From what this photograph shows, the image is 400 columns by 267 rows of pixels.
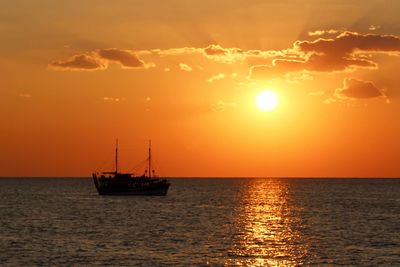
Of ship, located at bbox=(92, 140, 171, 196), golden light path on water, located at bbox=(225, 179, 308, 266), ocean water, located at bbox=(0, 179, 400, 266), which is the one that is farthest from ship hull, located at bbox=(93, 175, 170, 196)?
golden light path on water, located at bbox=(225, 179, 308, 266)

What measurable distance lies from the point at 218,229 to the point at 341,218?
33.1m

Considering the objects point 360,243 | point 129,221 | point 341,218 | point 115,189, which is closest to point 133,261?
point 360,243

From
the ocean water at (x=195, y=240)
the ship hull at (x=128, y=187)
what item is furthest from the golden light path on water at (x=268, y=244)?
the ship hull at (x=128, y=187)

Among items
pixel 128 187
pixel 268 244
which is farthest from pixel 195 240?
pixel 128 187

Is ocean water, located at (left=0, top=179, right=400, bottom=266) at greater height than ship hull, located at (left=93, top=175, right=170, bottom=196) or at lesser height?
lesser

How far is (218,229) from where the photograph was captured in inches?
3757

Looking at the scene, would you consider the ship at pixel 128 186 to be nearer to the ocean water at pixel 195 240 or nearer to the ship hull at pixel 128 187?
the ship hull at pixel 128 187

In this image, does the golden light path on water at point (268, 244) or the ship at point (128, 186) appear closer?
the golden light path on water at point (268, 244)

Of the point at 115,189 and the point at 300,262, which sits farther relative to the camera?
the point at 115,189

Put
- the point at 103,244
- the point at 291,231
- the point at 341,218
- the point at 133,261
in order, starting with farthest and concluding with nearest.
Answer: the point at 341,218 → the point at 291,231 → the point at 103,244 → the point at 133,261

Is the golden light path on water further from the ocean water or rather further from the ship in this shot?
the ship

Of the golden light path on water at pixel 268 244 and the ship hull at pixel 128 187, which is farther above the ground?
the ship hull at pixel 128 187

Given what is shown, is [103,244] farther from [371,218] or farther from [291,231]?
[371,218]

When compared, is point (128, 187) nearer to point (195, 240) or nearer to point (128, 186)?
point (128, 186)
